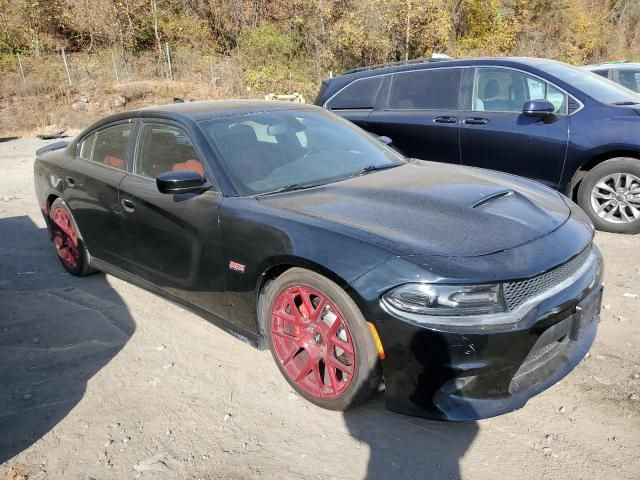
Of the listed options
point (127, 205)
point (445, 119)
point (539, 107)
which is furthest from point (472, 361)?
point (445, 119)

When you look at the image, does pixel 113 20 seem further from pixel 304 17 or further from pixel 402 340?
pixel 402 340

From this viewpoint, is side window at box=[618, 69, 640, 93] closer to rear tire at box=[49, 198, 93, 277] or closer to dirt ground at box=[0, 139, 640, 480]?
dirt ground at box=[0, 139, 640, 480]

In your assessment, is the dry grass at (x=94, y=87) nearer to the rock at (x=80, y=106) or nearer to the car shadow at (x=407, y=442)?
the rock at (x=80, y=106)

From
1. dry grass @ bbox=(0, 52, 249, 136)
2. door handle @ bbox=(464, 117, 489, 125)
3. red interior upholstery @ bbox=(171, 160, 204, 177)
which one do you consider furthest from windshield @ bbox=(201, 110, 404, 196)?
dry grass @ bbox=(0, 52, 249, 136)

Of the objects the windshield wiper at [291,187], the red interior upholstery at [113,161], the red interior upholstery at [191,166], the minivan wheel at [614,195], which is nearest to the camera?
the windshield wiper at [291,187]

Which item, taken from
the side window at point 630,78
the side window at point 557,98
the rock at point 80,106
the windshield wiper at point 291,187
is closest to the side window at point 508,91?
the side window at point 557,98

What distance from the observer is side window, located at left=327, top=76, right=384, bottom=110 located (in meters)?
6.39

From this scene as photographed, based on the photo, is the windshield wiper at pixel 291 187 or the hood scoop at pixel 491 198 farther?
the windshield wiper at pixel 291 187

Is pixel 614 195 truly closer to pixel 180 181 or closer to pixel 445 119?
pixel 445 119

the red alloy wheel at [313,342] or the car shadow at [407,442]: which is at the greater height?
the red alloy wheel at [313,342]

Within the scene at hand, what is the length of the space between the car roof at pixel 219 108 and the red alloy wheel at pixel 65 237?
1.38 metres

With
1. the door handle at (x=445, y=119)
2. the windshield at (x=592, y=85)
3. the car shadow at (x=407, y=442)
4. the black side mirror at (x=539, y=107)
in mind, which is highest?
the windshield at (x=592, y=85)

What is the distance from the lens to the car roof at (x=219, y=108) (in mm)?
3496

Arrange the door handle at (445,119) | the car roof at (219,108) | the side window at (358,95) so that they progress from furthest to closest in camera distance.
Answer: the side window at (358,95) < the door handle at (445,119) < the car roof at (219,108)
